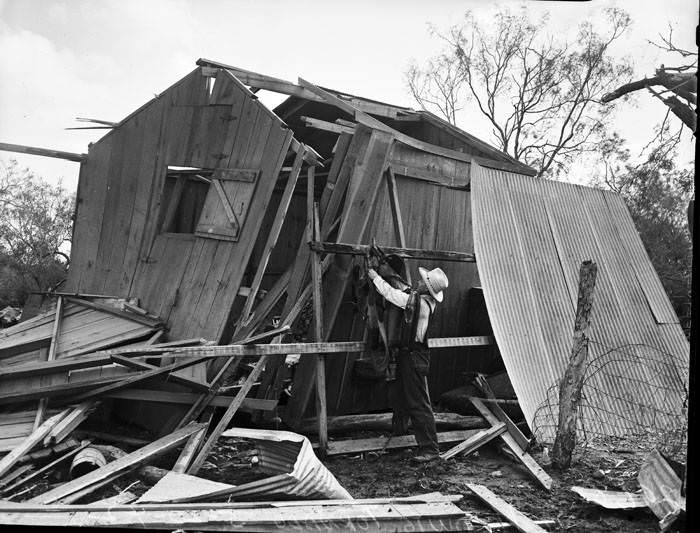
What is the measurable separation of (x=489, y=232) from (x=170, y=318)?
4319 millimetres

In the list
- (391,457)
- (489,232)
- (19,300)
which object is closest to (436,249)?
(489,232)

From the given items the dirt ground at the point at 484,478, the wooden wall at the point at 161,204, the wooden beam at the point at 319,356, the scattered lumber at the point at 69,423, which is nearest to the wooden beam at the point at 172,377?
the scattered lumber at the point at 69,423

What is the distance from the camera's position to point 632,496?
532cm

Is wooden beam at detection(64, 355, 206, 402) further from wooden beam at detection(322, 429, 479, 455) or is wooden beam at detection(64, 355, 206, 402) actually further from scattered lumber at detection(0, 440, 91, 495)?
wooden beam at detection(322, 429, 479, 455)

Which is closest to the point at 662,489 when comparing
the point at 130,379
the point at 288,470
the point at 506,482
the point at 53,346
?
the point at 506,482

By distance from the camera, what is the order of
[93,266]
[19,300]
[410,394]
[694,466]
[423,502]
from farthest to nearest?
[19,300] < [93,266] < [410,394] < [423,502] < [694,466]

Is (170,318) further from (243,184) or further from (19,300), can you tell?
(19,300)

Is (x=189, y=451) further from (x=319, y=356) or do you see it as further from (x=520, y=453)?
(x=520, y=453)

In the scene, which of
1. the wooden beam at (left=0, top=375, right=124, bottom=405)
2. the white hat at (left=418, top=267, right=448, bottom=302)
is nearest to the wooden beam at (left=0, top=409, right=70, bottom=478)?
the wooden beam at (left=0, top=375, right=124, bottom=405)

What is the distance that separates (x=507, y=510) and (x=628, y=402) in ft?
9.57

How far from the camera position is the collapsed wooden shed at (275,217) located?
7.59m

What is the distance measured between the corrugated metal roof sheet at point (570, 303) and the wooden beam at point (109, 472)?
368cm

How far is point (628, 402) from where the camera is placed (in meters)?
7.33

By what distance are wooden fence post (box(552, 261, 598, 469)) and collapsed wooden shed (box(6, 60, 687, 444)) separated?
721mm
